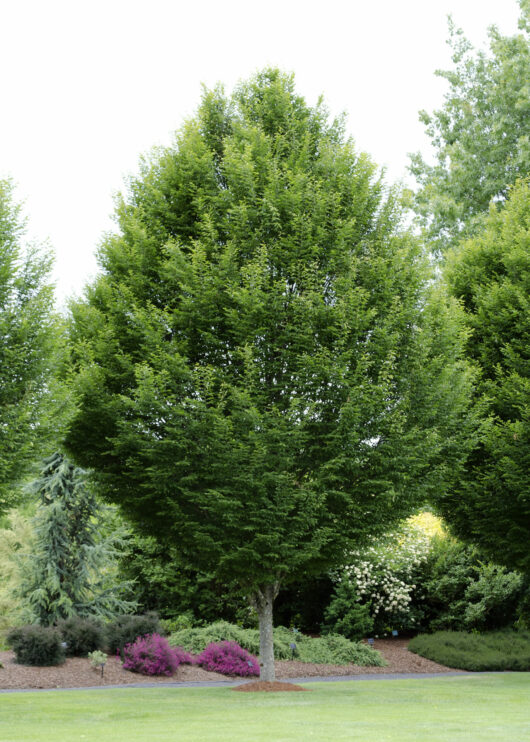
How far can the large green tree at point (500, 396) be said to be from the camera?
709 inches

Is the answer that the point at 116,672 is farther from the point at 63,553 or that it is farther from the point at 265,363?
the point at 265,363

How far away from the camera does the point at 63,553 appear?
2477 cm

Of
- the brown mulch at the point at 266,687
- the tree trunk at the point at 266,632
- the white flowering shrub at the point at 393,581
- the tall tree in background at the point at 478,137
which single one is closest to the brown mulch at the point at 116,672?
the white flowering shrub at the point at 393,581

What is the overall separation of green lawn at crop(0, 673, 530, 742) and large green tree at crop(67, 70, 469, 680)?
2501mm

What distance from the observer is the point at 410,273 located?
16.1m

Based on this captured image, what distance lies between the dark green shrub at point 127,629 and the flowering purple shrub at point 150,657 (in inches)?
26.8

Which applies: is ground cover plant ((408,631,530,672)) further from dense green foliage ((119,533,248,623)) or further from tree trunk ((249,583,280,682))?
tree trunk ((249,583,280,682))

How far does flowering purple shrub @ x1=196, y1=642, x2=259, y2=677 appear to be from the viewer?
21188mm

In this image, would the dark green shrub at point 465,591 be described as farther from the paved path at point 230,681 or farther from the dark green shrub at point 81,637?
the dark green shrub at point 81,637

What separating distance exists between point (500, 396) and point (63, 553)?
15.5 metres

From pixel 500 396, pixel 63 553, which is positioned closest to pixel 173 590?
pixel 63 553

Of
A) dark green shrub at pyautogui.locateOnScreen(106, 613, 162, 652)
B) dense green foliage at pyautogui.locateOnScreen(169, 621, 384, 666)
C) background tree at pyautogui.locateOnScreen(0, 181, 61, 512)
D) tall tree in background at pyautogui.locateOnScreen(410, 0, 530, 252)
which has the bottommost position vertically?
dense green foliage at pyautogui.locateOnScreen(169, 621, 384, 666)

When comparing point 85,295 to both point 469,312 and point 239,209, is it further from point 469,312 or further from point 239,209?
point 469,312

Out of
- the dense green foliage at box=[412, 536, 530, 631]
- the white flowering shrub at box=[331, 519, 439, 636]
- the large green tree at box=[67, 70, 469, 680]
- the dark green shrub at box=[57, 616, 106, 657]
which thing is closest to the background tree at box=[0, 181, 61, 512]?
the large green tree at box=[67, 70, 469, 680]
